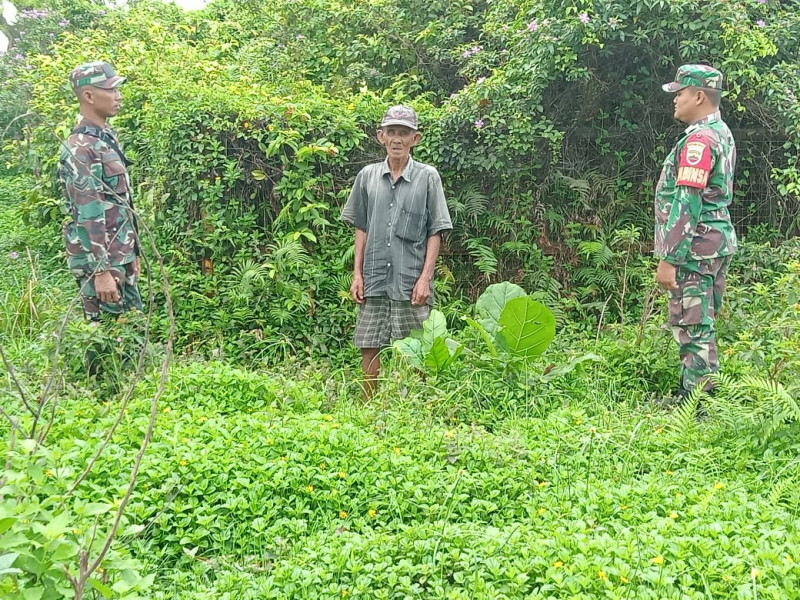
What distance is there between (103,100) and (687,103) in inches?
145

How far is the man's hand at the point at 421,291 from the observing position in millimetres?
4934

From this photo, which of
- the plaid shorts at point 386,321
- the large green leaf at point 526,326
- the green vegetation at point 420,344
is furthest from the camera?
the plaid shorts at point 386,321

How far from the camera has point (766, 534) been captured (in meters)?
2.83

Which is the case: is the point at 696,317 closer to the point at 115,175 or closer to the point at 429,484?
the point at 429,484

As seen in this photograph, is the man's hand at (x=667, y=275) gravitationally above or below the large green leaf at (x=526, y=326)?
above

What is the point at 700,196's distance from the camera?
453 cm

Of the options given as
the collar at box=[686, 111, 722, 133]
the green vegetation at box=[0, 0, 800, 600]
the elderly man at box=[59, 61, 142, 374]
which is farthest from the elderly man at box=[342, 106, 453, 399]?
the collar at box=[686, 111, 722, 133]

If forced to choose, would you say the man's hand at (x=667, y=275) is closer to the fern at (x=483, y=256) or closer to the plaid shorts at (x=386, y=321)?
the plaid shorts at (x=386, y=321)

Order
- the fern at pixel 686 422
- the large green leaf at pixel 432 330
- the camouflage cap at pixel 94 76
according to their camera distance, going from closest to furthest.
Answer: the fern at pixel 686 422 → the camouflage cap at pixel 94 76 → the large green leaf at pixel 432 330

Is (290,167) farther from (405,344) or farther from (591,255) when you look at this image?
(591,255)

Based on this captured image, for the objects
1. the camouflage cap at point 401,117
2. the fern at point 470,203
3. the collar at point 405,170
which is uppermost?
the camouflage cap at point 401,117

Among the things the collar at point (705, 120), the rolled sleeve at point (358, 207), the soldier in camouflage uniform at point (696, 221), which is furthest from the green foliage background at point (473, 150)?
the collar at point (705, 120)

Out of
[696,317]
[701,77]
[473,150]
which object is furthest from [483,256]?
[701,77]

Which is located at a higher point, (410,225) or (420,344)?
(410,225)
